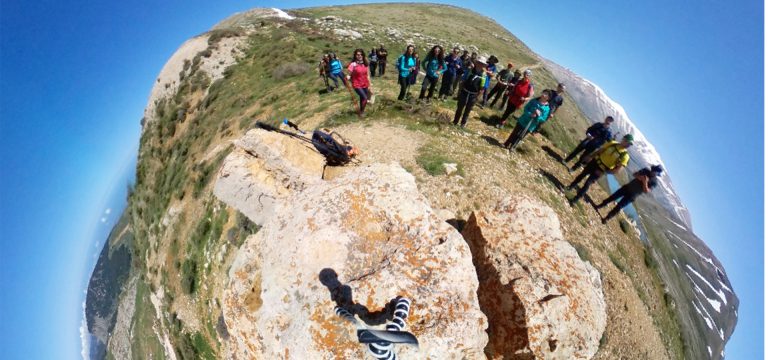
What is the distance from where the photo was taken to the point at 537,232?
21.8ft

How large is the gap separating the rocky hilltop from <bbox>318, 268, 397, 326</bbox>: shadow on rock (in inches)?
0.8

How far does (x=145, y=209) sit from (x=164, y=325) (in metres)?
11.6

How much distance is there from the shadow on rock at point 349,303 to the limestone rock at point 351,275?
0.05ft

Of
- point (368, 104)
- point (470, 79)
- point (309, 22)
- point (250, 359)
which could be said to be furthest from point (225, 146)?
point (309, 22)

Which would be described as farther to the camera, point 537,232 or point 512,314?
point 537,232

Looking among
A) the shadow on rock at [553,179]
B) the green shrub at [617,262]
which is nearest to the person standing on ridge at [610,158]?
the shadow on rock at [553,179]

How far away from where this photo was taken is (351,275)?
4938mm

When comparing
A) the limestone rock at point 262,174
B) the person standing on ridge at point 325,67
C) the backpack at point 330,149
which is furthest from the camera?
the person standing on ridge at point 325,67

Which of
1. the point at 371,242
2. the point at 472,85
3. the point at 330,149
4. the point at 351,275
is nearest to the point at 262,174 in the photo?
the point at 330,149

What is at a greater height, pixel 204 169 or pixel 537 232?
pixel 537 232

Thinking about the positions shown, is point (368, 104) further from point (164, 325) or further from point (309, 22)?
point (309, 22)

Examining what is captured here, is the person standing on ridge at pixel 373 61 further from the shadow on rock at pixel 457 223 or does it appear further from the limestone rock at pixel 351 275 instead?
the limestone rock at pixel 351 275

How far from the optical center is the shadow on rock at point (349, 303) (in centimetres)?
438

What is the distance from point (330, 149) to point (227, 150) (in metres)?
11.5
